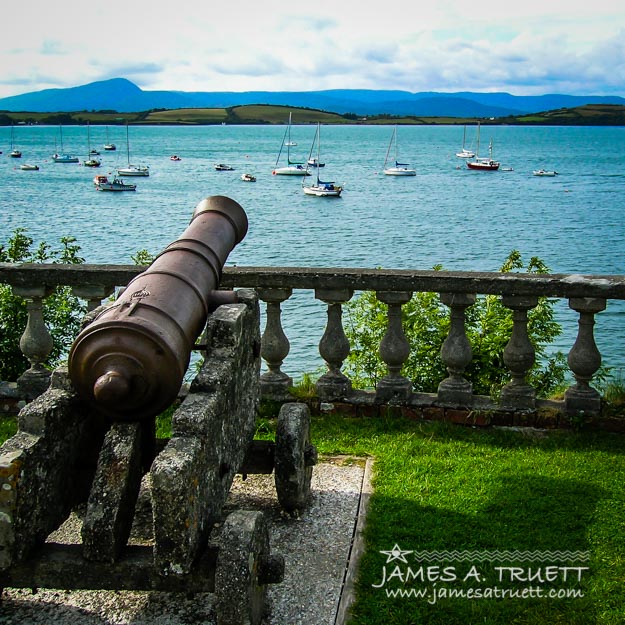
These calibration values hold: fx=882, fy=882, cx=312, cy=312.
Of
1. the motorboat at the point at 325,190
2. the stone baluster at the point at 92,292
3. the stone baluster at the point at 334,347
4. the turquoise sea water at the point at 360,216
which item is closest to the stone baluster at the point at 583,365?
the stone baluster at the point at 334,347

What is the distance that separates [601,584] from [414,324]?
432 cm

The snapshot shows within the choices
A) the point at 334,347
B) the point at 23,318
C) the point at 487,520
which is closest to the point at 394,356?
the point at 334,347

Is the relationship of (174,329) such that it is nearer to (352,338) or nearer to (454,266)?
(352,338)

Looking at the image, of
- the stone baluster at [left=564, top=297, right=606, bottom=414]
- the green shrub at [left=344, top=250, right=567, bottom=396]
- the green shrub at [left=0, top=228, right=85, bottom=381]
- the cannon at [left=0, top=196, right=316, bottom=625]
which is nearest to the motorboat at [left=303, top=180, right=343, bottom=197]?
the green shrub at [left=0, top=228, right=85, bottom=381]

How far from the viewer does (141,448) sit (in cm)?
452

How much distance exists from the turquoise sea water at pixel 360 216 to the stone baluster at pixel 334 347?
10887 mm

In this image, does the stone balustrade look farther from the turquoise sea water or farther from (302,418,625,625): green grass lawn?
the turquoise sea water

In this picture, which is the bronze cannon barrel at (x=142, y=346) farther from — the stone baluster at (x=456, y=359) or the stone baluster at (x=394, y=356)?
the stone baluster at (x=456, y=359)

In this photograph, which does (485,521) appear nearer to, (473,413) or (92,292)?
(473,413)

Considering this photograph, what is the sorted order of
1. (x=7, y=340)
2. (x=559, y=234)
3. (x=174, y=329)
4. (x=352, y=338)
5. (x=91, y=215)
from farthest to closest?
(x=91, y=215)
(x=559, y=234)
(x=352, y=338)
(x=7, y=340)
(x=174, y=329)

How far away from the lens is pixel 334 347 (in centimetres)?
693

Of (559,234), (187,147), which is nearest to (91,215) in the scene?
(559,234)

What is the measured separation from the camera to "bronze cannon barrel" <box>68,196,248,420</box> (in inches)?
163

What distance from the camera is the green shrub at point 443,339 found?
807cm
